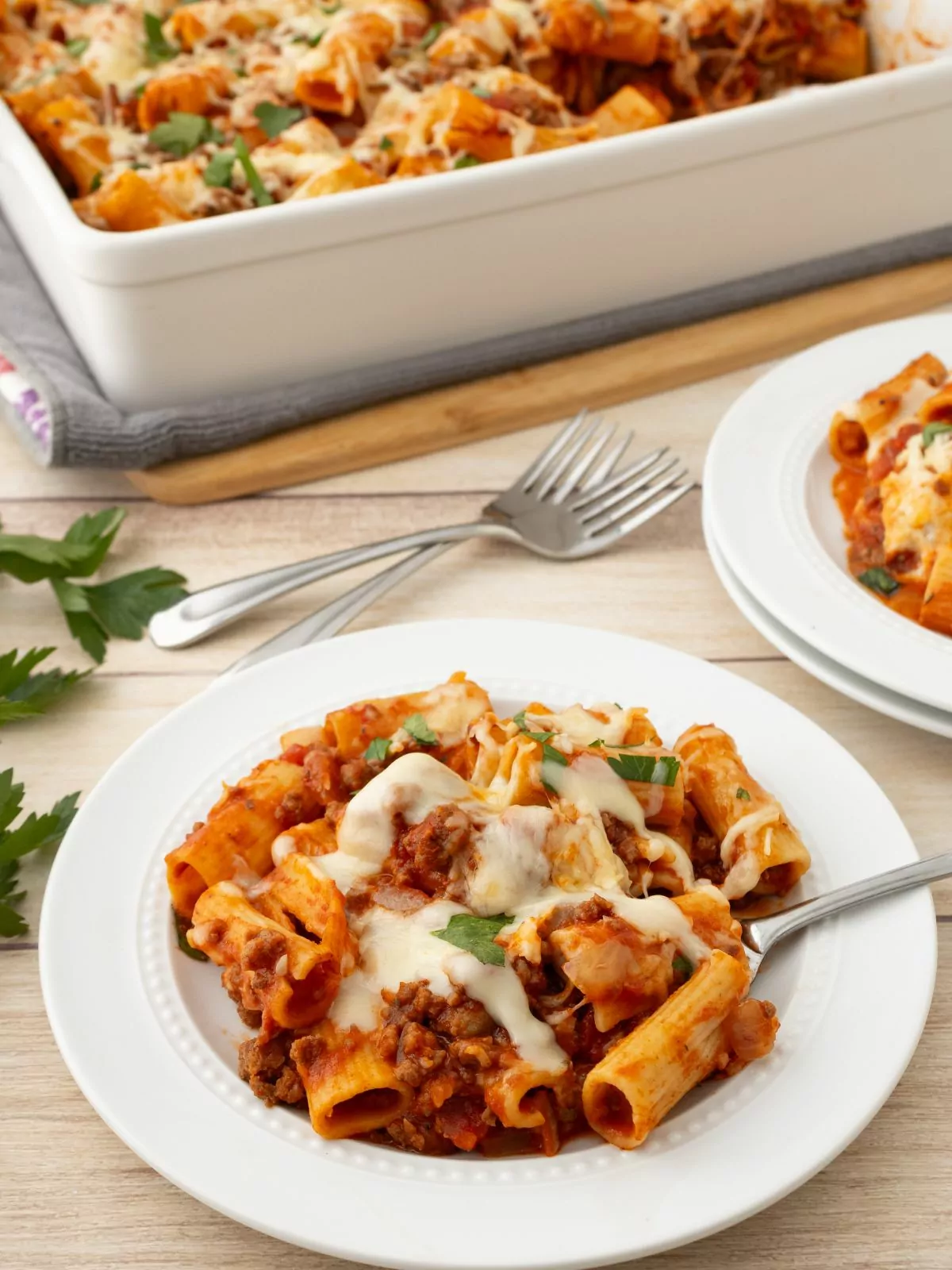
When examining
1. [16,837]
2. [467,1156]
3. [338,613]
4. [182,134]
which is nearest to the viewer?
[467,1156]

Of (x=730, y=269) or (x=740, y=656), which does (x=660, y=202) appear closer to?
(x=730, y=269)

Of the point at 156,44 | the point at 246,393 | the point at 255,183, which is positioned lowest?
the point at 246,393

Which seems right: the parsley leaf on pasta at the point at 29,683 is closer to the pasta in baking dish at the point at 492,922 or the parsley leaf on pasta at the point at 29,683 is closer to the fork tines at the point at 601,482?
the pasta in baking dish at the point at 492,922

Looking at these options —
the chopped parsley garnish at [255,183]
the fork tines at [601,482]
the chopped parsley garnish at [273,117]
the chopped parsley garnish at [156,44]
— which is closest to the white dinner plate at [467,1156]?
the fork tines at [601,482]

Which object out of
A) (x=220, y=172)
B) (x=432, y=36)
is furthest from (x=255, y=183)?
(x=432, y=36)

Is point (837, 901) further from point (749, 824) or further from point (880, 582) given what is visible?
point (880, 582)

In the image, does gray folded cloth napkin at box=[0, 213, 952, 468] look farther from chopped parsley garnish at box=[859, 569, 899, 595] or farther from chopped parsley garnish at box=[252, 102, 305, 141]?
chopped parsley garnish at box=[859, 569, 899, 595]

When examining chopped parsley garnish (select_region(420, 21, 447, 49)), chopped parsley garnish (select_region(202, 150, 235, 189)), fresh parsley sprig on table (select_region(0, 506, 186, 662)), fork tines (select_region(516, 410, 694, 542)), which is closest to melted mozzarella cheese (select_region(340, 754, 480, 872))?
fresh parsley sprig on table (select_region(0, 506, 186, 662))
